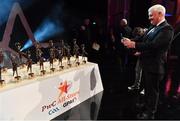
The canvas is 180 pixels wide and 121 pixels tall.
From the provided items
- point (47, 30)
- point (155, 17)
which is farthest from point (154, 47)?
point (47, 30)

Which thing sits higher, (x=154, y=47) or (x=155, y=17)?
(x=155, y=17)

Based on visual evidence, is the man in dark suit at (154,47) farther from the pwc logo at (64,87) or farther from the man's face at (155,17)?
the pwc logo at (64,87)

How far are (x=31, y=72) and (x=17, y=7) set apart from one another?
10.8 feet

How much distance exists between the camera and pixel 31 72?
128 inches

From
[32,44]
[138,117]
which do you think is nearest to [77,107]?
[138,117]

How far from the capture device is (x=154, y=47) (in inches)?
124

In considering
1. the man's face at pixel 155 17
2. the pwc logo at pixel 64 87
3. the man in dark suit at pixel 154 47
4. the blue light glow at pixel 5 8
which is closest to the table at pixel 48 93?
the pwc logo at pixel 64 87

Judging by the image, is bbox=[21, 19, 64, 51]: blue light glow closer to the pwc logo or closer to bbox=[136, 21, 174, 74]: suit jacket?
the pwc logo

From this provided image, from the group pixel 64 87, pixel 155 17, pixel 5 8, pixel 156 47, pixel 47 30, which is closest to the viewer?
pixel 156 47

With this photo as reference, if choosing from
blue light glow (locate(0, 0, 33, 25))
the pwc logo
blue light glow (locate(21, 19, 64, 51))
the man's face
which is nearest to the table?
the pwc logo

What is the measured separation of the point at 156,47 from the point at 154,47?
0.03m

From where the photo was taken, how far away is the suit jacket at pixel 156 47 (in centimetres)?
314

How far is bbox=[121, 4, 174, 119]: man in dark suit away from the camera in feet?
10.4

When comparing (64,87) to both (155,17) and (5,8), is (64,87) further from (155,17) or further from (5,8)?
(5,8)
